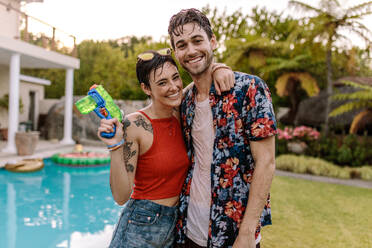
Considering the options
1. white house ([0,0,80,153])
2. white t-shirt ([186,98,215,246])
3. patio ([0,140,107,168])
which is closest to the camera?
white t-shirt ([186,98,215,246])

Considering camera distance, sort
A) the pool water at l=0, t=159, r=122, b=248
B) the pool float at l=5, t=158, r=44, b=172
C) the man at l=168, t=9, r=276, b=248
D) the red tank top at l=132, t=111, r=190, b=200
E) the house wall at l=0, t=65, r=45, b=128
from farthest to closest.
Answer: the house wall at l=0, t=65, r=45, b=128 < the pool float at l=5, t=158, r=44, b=172 < the pool water at l=0, t=159, r=122, b=248 < the red tank top at l=132, t=111, r=190, b=200 < the man at l=168, t=9, r=276, b=248

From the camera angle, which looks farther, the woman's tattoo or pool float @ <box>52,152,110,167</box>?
pool float @ <box>52,152,110,167</box>

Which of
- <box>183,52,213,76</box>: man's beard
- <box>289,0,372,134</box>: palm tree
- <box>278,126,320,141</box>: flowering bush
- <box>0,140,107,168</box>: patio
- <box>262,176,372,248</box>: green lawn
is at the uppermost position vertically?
<box>289,0,372,134</box>: palm tree

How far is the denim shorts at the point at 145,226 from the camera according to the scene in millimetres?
1932

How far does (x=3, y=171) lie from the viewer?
10.0m

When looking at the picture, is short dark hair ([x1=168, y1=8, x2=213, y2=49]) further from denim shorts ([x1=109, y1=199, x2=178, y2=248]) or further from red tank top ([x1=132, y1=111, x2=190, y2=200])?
denim shorts ([x1=109, y1=199, x2=178, y2=248])

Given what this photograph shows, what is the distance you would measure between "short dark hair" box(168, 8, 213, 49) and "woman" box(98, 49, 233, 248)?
20 cm

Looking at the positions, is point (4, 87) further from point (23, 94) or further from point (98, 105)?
point (98, 105)

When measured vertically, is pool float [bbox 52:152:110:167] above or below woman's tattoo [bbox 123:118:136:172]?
below

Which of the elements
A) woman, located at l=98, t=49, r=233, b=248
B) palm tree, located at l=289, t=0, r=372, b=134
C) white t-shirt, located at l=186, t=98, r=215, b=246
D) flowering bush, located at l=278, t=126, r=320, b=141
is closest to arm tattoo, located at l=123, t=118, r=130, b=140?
woman, located at l=98, t=49, r=233, b=248

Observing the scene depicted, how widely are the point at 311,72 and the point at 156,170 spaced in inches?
651

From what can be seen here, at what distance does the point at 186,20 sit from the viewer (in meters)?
1.87

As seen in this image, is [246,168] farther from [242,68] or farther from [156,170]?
[242,68]

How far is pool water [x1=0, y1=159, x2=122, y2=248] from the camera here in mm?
5273
